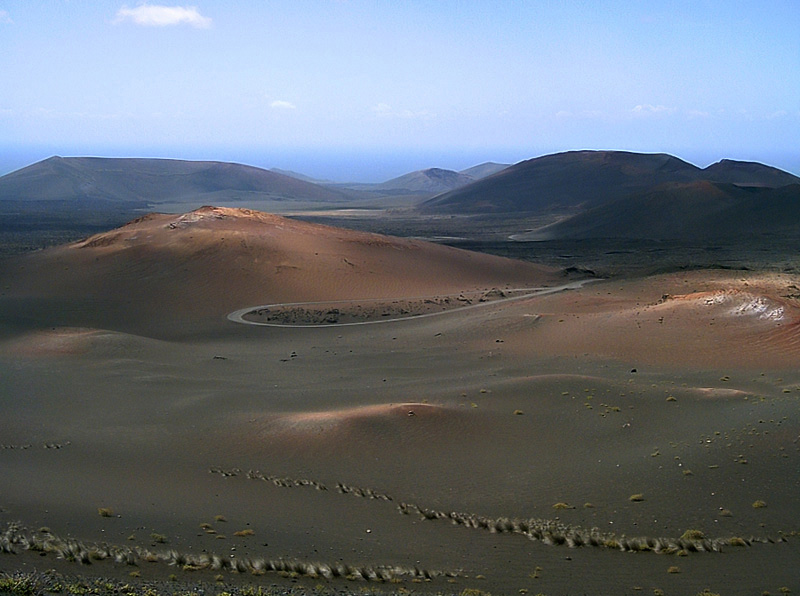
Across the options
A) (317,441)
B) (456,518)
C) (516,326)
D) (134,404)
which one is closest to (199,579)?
(456,518)

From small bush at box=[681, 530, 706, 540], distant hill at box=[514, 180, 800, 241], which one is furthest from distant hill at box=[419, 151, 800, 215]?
small bush at box=[681, 530, 706, 540]

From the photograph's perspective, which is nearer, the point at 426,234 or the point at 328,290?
the point at 328,290

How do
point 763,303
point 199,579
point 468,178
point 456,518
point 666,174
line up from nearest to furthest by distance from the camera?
point 199,579 → point 456,518 → point 763,303 → point 666,174 → point 468,178

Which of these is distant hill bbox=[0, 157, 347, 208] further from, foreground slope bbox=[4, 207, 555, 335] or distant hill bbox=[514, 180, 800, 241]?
foreground slope bbox=[4, 207, 555, 335]

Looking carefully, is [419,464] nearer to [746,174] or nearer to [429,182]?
[746,174]

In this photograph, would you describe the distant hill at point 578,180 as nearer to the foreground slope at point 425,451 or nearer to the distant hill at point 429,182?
the distant hill at point 429,182

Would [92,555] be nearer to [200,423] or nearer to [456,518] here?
[456,518]

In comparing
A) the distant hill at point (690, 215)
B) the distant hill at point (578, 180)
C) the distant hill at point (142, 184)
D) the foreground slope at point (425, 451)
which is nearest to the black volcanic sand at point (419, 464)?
the foreground slope at point (425, 451)
